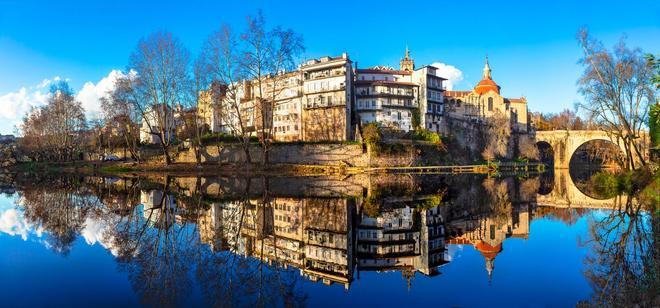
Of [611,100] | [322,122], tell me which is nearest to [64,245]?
[611,100]

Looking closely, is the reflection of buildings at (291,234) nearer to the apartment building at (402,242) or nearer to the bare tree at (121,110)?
the apartment building at (402,242)

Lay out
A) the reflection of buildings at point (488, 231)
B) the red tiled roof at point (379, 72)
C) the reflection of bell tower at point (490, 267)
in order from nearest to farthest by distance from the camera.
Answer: the reflection of bell tower at point (490, 267) → the reflection of buildings at point (488, 231) → the red tiled roof at point (379, 72)

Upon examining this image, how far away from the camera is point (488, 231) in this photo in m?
15.1

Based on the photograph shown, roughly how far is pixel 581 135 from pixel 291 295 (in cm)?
9504

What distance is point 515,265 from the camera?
36.4ft

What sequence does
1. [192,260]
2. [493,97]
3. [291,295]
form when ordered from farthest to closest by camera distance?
[493,97] → [192,260] → [291,295]

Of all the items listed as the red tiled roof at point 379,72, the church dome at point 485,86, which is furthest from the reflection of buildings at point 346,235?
the church dome at point 485,86

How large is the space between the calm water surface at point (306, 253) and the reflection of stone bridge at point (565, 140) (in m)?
75.2

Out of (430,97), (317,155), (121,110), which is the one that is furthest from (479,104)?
(121,110)

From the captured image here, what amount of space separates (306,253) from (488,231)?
716cm

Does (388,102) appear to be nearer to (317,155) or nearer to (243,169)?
(317,155)

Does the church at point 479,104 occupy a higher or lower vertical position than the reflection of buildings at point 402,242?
higher

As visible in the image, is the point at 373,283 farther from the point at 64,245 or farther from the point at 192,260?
the point at 64,245

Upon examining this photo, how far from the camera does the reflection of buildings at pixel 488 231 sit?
1207 cm
